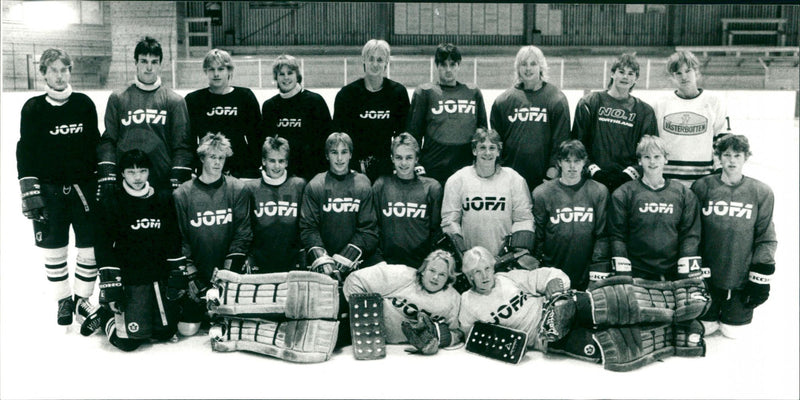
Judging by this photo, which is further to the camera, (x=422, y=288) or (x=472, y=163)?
(x=472, y=163)

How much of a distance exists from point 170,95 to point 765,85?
51.9 feet

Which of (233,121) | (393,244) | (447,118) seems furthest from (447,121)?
(233,121)

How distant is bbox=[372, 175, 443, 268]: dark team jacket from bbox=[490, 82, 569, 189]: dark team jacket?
56 cm

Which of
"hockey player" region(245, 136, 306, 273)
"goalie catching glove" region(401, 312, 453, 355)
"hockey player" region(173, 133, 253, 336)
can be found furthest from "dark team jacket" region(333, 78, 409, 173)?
"goalie catching glove" region(401, 312, 453, 355)

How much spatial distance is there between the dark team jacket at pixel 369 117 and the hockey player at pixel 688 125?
154 centimetres

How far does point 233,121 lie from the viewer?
3895mm

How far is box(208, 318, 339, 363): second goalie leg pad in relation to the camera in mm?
3184

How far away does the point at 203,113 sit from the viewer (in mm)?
3896

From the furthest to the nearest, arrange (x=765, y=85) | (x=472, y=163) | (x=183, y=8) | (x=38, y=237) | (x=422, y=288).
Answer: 1. (x=183, y=8)
2. (x=765, y=85)
3. (x=472, y=163)
4. (x=38, y=237)
5. (x=422, y=288)

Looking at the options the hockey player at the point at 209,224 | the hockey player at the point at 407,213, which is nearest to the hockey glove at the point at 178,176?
the hockey player at the point at 209,224

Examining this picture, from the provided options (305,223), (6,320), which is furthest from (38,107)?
(305,223)

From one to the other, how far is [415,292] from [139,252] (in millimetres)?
1439

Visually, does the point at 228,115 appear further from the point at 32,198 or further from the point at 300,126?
the point at 32,198

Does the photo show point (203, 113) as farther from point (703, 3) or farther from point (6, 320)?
point (703, 3)
